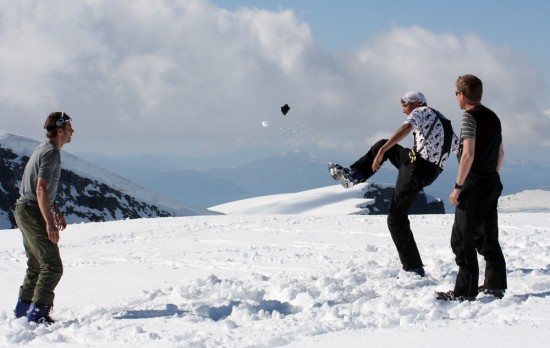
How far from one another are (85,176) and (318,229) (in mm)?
85702

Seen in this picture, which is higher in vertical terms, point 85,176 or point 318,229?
point 85,176

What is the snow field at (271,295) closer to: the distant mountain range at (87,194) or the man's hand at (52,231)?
the man's hand at (52,231)

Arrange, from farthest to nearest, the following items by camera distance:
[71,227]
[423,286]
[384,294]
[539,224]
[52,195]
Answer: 1. [71,227]
2. [539,224]
3. [423,286]
4. [384,294]
5. [52,195]

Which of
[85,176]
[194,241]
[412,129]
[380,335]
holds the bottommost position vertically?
[380,335]

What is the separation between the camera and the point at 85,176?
9206 cm

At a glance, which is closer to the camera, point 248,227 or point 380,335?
point 380,335

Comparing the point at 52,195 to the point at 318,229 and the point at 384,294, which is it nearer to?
the point at 384,294

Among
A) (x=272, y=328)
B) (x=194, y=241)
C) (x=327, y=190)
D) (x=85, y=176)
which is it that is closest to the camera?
(x=272, y=328)

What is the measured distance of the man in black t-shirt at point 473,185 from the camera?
5.37 m

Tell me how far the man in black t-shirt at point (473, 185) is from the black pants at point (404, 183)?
0.83 meters

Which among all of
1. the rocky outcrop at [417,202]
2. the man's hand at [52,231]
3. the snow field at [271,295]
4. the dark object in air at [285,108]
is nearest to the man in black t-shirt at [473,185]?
the snow field at [271,295]

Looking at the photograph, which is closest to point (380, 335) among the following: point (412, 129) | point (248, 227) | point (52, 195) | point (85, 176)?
point (412, 129)

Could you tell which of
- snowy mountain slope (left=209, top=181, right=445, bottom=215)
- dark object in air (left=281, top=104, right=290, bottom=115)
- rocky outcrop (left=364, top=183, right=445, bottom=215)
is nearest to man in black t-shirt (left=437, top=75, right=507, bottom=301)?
dark object in air (left=281, top=104, right=290, bottom=115)

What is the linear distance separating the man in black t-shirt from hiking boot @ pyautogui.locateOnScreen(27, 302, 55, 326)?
3.95m
